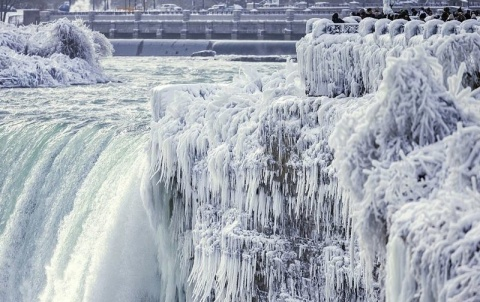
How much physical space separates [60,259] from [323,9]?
187ft

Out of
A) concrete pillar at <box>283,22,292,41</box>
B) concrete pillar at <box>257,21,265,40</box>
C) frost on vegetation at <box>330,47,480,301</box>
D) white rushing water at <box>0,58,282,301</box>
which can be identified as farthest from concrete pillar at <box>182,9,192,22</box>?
frost on vegetation at <box>330,47,480,301</box>

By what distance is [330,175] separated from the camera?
10859mm

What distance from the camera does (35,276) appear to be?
1702cm

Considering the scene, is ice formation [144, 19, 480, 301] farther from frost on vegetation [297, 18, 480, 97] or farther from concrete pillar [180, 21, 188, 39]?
concrete pillar [180, 21, 188, 39]

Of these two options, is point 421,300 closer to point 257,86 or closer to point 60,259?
point 257,86

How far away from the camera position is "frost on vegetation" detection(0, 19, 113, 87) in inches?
1351

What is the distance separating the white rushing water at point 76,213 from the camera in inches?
594

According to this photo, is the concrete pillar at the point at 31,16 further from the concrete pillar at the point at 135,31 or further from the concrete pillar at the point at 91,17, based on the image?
the concrete pillar at the point at 135,31

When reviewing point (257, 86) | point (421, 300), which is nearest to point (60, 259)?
point (257, 86)

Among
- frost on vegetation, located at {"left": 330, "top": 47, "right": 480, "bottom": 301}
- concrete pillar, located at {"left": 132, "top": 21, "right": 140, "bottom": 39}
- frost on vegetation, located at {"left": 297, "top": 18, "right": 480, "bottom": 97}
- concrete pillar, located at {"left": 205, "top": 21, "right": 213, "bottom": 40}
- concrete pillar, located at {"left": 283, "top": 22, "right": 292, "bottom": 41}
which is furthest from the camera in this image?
concrete pillar, located at {"left": 132, "top": 21, "right": 140, "bottom": 39}

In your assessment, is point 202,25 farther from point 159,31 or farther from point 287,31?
point 287,31

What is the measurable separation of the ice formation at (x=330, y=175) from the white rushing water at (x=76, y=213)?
24.0 inches

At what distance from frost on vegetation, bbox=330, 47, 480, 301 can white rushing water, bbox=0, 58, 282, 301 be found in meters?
6.23

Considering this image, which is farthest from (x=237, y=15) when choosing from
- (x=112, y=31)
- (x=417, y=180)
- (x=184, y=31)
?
(x=417, y=180)
